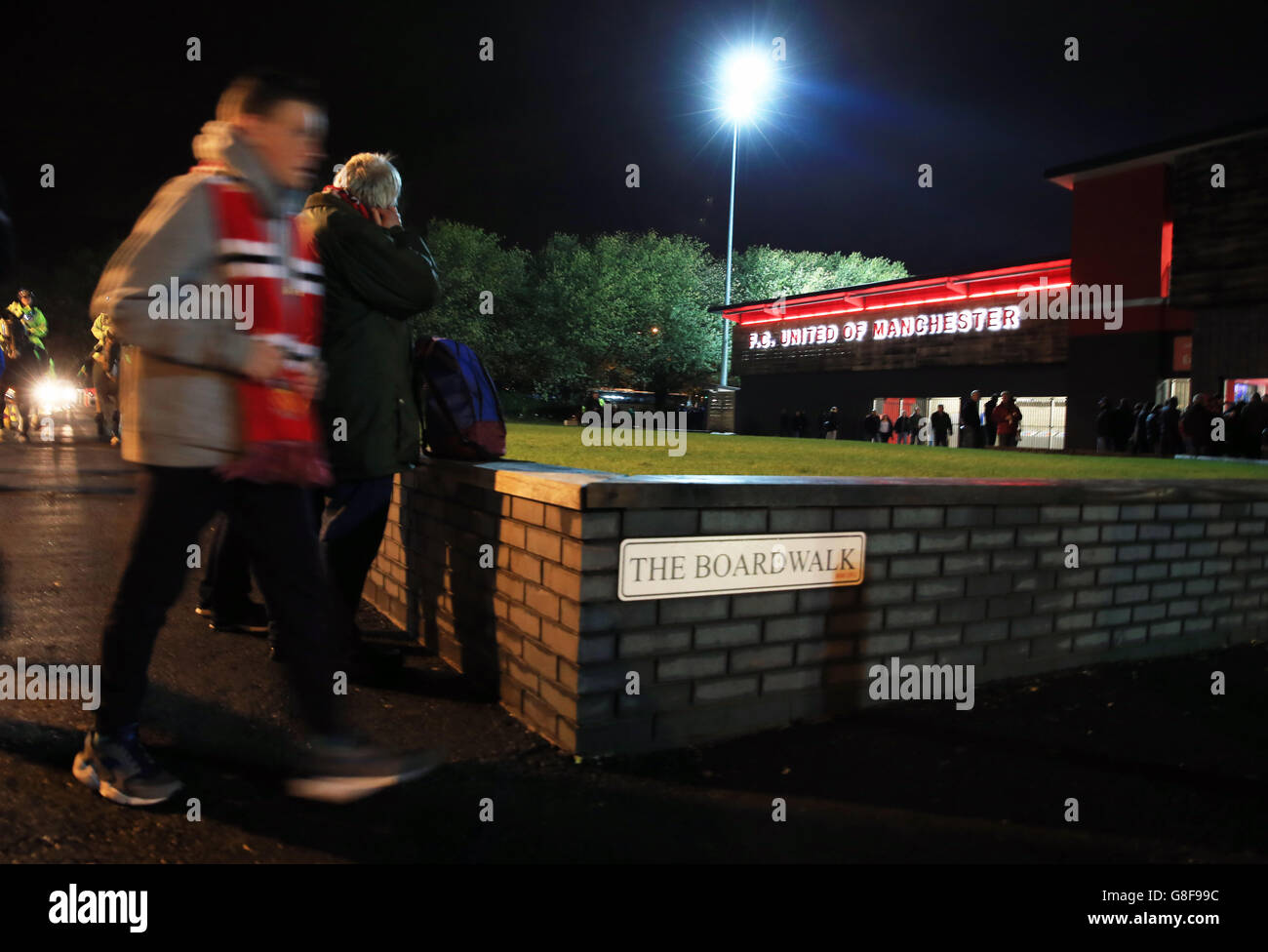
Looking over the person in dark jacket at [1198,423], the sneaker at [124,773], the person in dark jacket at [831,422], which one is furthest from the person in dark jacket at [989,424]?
the sneaker at [124,773]

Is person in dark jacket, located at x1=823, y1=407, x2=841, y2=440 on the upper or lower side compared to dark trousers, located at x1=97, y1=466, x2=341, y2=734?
upper

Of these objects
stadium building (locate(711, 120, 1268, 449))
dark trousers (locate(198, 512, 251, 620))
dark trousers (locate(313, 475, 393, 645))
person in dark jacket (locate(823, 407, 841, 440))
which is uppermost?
stadium building (locate(711, 120, 1268, 449))

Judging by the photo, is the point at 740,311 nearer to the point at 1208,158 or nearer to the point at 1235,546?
the point at 1208,158

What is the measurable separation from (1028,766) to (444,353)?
2724 millimetres

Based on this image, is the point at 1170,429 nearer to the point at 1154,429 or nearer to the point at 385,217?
the point at 1154,429

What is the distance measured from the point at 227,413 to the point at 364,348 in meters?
0.99

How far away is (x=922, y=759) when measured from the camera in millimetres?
2912

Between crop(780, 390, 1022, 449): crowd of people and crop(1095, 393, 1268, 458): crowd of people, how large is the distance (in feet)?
8.12

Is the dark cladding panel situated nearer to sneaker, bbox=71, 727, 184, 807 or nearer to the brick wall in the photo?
the brick wall

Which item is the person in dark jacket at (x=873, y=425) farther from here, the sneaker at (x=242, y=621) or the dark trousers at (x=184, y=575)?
the dark trousers at (x=184, y=575)

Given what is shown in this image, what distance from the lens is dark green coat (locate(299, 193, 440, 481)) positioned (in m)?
3.07

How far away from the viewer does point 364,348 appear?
3199 millimetres

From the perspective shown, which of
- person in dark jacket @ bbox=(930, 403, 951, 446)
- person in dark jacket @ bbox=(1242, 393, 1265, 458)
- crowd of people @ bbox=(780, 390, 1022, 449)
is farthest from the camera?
person in dark jacket @ bbox=(930, 403, 951, 446)

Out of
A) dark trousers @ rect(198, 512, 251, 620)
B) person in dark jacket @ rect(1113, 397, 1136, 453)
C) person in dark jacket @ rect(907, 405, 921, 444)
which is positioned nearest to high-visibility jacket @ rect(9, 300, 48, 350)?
dark trousers @ rect(198, 512, 251, 620)
